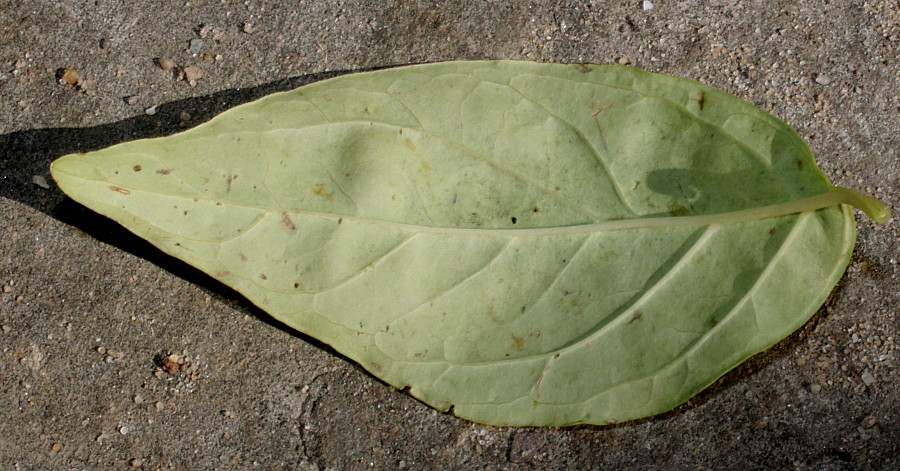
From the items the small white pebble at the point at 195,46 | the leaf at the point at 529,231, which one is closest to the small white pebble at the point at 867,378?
the leaf at the point at 529,231

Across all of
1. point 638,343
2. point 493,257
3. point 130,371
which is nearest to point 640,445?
point 638,343

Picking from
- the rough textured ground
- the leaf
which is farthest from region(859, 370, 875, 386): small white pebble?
the leaf

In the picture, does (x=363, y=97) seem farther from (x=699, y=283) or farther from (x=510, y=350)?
(x=699, y=283)

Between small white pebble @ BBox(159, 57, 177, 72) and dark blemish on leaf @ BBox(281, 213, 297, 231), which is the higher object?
small white pebble @ BBox(159, 57, 177, 72)

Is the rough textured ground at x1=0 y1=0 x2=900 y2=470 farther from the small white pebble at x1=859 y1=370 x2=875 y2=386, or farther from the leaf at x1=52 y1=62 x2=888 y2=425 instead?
the leaf at x1=52 y1=62 x2=888 y2=425

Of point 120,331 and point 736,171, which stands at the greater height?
point 736,171

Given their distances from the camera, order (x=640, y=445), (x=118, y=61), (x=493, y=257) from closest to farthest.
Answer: (x=493, y=257), (x=640, y=445), (x=118, y=61)

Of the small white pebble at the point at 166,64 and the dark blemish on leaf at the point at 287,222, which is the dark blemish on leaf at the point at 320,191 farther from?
the small white pebble at the point at 166,64
